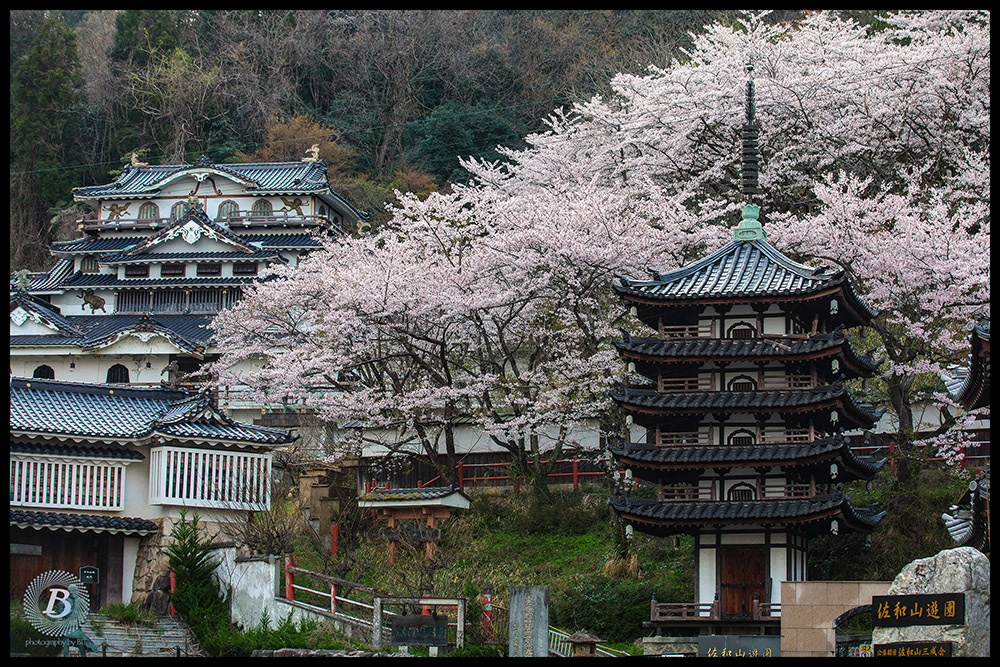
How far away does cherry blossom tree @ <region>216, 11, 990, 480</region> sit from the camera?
115ft

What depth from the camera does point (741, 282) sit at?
30688mm

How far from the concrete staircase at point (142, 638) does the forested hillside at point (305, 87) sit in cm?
3988

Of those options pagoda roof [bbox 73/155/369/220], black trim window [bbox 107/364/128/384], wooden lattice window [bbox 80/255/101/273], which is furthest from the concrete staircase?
wooden lattice window [bbox 80/255/101/273]

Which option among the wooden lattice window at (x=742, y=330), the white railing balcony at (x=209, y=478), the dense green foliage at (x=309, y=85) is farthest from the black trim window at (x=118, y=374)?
the wooden lattice window at (x=742, y=330)

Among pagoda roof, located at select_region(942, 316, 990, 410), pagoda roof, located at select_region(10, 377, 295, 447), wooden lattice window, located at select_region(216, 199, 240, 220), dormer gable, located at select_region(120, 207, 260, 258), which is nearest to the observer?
pagoda roof, located at select_region(942, 316, 990, 410)

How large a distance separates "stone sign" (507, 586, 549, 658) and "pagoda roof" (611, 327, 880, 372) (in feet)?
25.4

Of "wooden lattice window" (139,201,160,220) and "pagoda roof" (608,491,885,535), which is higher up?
"wooden lattice window" (139,201,160,220)

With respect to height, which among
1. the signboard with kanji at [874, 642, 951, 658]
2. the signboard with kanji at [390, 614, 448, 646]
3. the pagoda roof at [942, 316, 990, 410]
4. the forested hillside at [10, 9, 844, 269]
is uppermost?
the forested hillside at [10, 9, 844, 269]

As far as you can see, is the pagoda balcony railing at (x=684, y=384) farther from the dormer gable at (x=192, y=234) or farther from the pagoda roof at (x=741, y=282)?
the dormer gable at (x=192, y=234)

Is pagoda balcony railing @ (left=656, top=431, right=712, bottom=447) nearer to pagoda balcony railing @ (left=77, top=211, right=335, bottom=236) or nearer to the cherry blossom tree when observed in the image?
the cherry blossom tree

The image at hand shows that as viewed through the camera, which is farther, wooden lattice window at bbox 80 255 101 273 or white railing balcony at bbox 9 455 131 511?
wooden lattice window at bbox 80 255 101 273

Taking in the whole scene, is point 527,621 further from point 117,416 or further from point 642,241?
point 642,241

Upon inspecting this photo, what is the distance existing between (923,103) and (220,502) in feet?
80.5

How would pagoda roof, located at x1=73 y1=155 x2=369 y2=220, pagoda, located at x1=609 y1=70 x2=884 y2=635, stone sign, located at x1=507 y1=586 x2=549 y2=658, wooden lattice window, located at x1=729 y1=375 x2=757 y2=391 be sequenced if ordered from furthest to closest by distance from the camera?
pagoda roof, located at x1=73 y1=155 x2=369 y2=220
wooden lattice window, located at x1=729 y1=375 x2=757 y2=391
pagoda, located at x1=609 y1=70 x2=884 y2=635
stone sign, located at x1=507 y1=586 x2=549 y2=658
